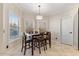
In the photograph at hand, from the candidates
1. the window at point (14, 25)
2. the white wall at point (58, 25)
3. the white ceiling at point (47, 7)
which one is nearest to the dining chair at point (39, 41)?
the white wall at point (58, 25)

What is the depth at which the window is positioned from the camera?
7.59 ft

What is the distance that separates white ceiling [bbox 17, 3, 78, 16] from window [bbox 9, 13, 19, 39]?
30 centimetres

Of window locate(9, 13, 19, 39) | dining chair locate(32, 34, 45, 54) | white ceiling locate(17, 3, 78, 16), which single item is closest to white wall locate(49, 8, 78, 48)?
white ceiling locate(17, 3, 78, 16)

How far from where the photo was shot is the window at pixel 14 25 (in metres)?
2.31

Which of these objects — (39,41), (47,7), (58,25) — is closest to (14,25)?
(39,41)

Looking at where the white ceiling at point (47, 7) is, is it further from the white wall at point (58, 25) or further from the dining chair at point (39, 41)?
the dining chair at point (39, 41)

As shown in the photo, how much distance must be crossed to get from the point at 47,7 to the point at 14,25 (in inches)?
35.1

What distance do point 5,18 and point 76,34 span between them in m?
1.70

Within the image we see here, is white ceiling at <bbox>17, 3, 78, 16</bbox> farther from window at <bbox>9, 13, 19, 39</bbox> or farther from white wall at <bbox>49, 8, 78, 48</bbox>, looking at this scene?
window at <bbox>9, 13, 19, 39</bbox>

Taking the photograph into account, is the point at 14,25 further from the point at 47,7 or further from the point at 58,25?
the point at 58,25

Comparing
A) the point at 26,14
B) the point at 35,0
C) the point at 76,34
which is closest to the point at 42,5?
the point at 35,0

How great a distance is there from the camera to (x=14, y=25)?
7.82 ft

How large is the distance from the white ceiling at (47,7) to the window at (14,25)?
30 cm

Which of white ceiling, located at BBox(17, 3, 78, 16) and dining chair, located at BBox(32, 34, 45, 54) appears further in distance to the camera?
dining chair, located at BBox(32, 34, 45, 54)
